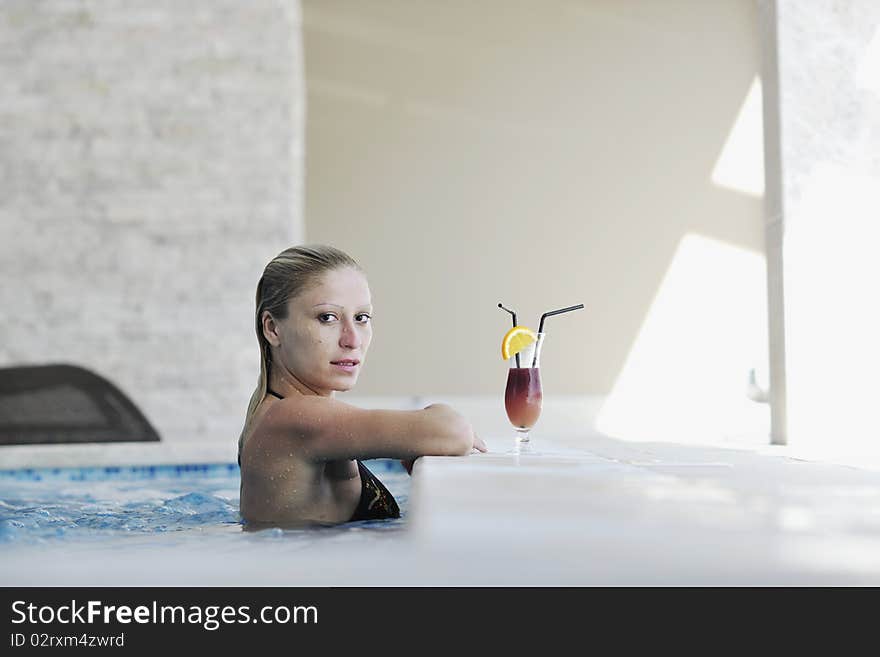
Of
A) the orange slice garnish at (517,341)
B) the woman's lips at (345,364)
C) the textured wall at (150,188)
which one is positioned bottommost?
the woman's lips at (345,364)

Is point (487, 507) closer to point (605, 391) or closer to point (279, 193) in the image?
point (279, 193)

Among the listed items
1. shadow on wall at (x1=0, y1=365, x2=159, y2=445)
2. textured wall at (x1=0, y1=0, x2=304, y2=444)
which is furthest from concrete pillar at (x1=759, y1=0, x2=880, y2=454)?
shadow on wall at (x1=0, y1=365, x2=159, y2=445)

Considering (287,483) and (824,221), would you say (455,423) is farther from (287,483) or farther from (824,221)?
(824,221)

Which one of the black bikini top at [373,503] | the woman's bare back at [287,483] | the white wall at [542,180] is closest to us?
the woman's bare back at [287,483]

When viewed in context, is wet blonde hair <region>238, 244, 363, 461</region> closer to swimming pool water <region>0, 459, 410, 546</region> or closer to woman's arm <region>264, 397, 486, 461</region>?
woman's arm <region>264, 397, 486, 461</region>

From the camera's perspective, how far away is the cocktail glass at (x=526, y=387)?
1.94 m

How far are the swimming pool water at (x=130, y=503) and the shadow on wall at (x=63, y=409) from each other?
79 cm

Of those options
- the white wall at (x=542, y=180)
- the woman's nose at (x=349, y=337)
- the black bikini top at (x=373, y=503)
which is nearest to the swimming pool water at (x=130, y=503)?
the black bikini top at (x=373, y=503)

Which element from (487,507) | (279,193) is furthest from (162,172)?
(487,507)

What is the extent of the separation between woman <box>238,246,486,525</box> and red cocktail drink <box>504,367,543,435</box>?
250mm

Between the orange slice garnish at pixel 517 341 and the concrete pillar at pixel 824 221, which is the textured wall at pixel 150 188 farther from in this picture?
the orange slice garnish at pixel 517 341

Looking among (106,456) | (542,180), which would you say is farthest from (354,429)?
(542,180)

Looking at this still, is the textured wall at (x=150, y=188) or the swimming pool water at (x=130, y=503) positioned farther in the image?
the textured wall at (x=150, y=188)
